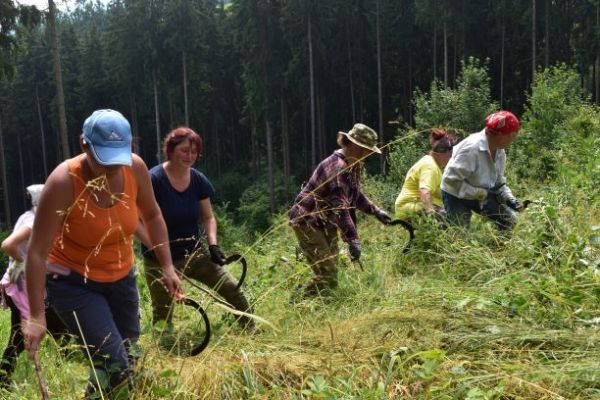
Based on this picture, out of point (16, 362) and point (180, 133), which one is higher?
point (180, 133)

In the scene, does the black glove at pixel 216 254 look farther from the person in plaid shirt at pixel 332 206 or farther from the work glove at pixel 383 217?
the work glove at pixel 383 217

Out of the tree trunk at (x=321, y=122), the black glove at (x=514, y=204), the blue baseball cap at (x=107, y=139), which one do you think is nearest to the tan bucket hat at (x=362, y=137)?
the black glove at (x=514, y=204)

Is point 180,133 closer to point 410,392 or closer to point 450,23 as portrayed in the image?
point 410,392

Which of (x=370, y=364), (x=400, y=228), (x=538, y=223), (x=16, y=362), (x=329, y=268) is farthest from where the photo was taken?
(x=400, y=228)

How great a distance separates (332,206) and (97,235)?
2.04 meters

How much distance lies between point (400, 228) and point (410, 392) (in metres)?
3.67

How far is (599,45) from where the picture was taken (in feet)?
97.7

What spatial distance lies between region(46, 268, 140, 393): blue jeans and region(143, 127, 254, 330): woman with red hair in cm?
104

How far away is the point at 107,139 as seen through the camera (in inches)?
85.9

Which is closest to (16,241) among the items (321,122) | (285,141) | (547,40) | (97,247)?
(97,247)

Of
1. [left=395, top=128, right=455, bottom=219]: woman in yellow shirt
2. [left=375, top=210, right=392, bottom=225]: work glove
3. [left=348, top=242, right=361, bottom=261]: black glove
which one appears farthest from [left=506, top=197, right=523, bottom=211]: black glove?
[left=348, top=242, right=361, bottom=261]: black glove

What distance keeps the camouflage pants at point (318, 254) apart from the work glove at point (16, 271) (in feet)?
6.00

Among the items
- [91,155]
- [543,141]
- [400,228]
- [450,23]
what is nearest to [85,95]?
[450,23]

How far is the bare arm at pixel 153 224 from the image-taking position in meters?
2.54
